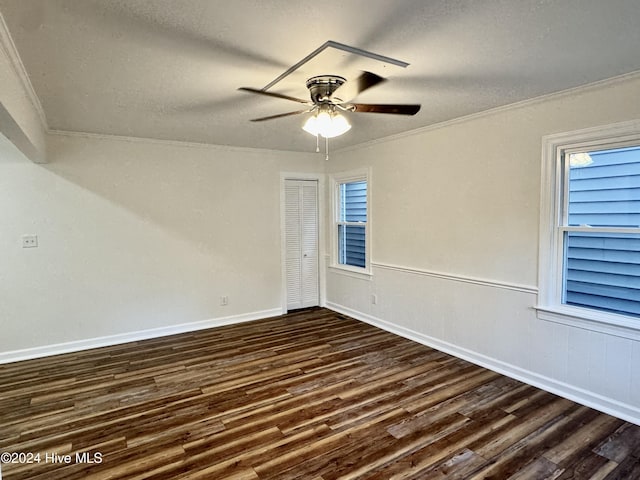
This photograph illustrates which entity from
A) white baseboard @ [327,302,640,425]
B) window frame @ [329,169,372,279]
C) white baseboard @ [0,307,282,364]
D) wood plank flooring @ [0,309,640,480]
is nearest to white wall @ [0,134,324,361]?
white baseboard @ [0,307,282,364]

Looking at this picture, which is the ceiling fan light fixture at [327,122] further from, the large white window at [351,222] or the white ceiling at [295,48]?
the large white window at [351,222]

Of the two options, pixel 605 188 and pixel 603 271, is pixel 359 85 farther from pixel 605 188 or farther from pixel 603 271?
pixel 603 271

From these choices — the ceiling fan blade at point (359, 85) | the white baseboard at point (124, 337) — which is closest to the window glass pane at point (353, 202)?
the white baseboard at point (124, 337)

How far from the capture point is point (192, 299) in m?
4.83

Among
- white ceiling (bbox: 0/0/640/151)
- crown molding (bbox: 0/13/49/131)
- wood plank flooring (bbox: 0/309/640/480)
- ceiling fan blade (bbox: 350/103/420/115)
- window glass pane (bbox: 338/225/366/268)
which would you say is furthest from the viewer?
window glass pane (bbox: 338/225/366/268)

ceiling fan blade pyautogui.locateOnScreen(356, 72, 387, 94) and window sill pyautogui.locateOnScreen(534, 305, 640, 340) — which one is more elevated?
ceiling fan blade pyautogui.locateOnScreen(356, 72, 387, 94)

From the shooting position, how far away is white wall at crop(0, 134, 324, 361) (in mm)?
3906

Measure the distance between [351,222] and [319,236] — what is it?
0.65 meters

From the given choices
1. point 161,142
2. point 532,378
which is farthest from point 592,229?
point 161,142

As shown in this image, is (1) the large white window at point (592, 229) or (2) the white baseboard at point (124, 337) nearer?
(1) the large white window at point (592, 229)

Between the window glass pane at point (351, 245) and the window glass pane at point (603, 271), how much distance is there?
261 centimetres

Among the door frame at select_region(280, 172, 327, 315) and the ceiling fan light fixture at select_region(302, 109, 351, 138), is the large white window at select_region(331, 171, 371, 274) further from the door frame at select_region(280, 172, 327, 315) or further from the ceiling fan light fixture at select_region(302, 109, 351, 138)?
the ceiling fan light fixture at select_region(302, 109, 351, 138)

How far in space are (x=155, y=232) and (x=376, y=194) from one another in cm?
279

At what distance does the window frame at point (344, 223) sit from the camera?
4996 mm
